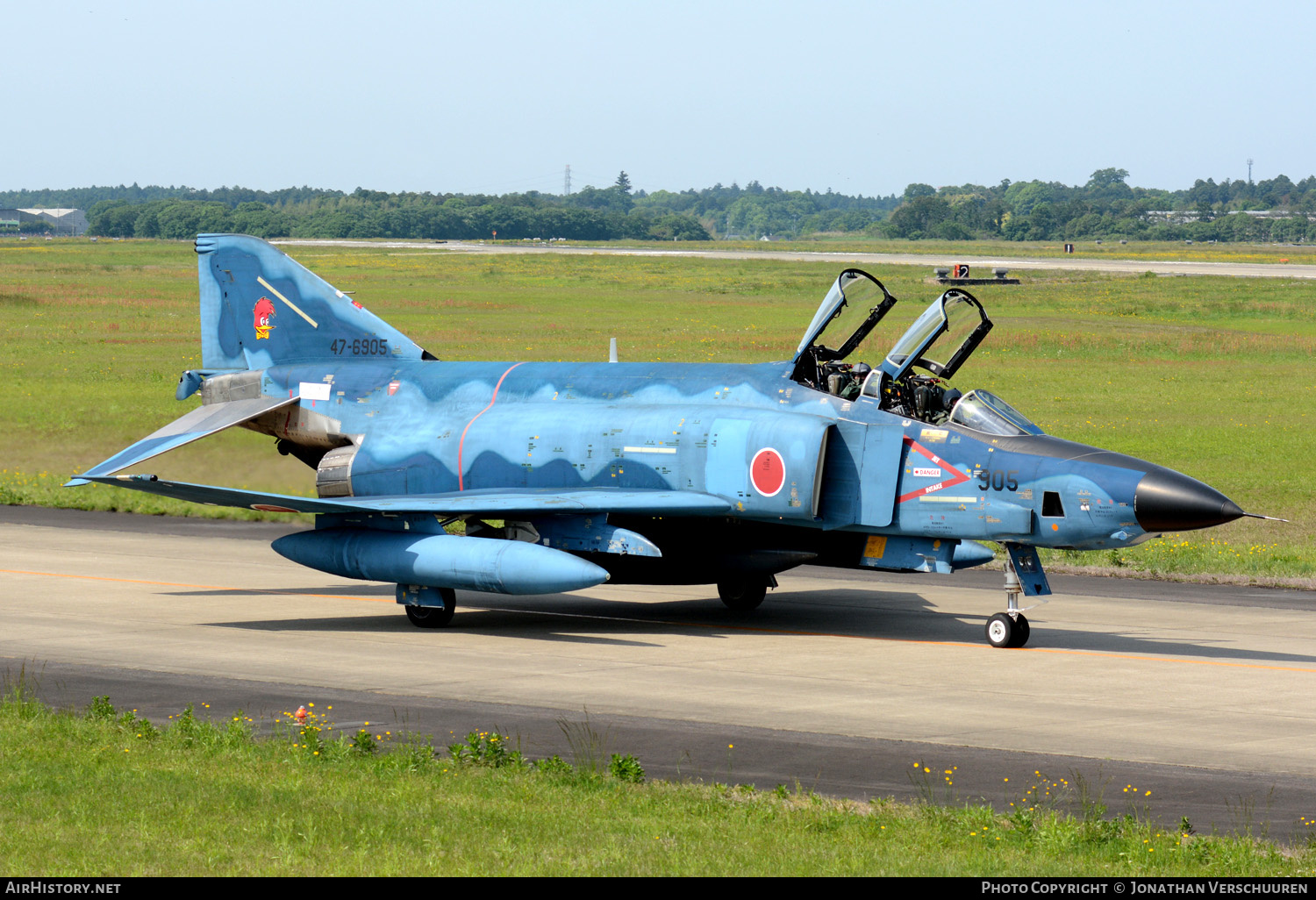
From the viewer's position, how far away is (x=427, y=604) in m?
18.3

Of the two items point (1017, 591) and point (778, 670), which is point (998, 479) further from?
point (778, 670)

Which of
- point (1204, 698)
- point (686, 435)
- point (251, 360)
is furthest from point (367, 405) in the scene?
point (1204, 698)

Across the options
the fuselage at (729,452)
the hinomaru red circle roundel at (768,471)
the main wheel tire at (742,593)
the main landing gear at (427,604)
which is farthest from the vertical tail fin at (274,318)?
the hinomaru red circle roundel at (768,471)

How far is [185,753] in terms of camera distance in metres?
11.6

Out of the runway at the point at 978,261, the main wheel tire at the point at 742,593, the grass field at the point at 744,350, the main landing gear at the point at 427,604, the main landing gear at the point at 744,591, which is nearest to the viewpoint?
the main landing gear at the point at 427,604

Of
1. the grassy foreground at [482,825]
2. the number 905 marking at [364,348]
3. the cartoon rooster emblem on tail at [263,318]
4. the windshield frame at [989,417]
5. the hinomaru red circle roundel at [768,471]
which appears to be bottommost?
the grassy foreground at [482,825]

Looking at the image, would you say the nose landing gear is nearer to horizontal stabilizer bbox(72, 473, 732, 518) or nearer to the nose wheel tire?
the nose wheel tire

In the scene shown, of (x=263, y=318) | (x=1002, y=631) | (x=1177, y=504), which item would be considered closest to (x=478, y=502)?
(x=263, y=318)

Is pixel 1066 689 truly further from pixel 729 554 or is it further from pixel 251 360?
pixel 251 360

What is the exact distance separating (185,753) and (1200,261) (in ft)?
461

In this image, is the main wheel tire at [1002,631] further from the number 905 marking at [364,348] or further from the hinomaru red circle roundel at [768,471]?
the number 905 marking at [364,348]

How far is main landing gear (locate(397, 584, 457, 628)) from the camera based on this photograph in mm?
18312

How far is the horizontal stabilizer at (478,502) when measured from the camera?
1720 cm

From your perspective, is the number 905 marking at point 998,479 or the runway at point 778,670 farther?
the number 905 marking at point 998,479
